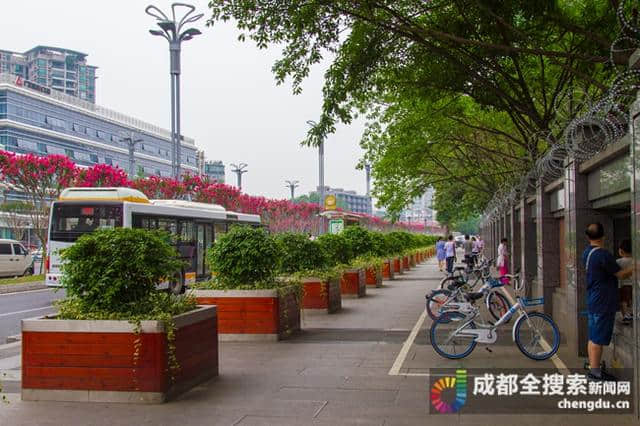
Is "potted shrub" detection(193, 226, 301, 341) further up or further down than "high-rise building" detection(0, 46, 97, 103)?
further down

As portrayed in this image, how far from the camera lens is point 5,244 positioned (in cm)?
3238

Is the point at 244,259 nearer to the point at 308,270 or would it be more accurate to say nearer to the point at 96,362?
the point at 308,270

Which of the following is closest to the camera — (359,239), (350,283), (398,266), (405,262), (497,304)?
(497,304)

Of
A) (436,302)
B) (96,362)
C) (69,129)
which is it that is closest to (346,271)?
(436,302)

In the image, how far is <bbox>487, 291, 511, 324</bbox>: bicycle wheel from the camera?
492 inches

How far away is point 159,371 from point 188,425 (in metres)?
0.94

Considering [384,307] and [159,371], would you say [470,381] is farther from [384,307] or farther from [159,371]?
[384,307]

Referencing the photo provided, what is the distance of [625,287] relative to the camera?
929cm

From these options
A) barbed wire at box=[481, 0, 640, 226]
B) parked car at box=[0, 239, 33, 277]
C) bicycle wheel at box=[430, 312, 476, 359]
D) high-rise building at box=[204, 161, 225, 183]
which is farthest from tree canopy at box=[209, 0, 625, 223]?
high-rise building at box=[204, 161, 225, 183]

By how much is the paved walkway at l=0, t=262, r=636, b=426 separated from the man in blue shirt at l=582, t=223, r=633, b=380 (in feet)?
4.34

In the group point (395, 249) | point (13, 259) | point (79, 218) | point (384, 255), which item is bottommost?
point (13, 259)

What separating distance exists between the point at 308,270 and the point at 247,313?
14.1 ft

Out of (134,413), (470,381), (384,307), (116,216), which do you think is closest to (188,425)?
(134,413)

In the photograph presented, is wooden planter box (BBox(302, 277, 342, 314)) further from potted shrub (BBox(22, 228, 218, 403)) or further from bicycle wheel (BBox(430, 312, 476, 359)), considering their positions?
potted shrub (BBox(22, 228, 218, 403))
